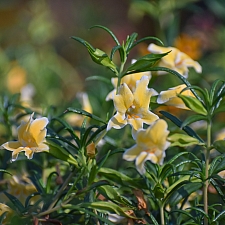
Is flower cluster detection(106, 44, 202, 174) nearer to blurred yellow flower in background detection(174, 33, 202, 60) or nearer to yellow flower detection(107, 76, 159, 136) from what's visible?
yellow flower detection(107, 76, 159, 136)

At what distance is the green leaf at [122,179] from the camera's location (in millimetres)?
934

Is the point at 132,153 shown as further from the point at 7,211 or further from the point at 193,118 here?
the point at 7,211

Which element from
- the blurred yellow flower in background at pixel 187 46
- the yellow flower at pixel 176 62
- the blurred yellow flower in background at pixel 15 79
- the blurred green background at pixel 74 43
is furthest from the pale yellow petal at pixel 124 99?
the blurred yellow flower in background at pixel 15 79

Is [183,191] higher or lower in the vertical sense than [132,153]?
lower

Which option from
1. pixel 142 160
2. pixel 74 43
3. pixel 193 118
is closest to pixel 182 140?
pixel 193 118

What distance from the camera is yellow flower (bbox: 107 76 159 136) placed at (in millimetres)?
824

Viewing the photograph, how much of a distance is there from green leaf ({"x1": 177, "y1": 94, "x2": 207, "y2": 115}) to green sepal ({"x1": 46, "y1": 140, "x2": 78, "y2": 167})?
0.21 m

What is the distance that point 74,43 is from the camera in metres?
2.81

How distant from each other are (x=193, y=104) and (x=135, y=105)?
0.33 ft

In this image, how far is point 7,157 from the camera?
3.59 ft

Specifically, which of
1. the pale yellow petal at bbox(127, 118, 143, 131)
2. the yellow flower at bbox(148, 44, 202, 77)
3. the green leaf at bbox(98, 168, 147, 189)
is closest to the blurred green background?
the yellow flower at bbox(148, 44, 202, 77)

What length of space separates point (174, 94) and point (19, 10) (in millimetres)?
1968

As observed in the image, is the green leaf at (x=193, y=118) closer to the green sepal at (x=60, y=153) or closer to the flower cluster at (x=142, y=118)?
the flower cluster at (x=142, y=118)

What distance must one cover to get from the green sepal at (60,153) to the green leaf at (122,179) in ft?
0.26
